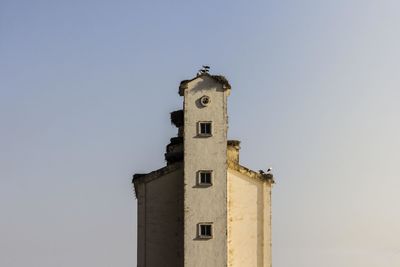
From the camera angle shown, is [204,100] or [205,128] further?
[204,100]

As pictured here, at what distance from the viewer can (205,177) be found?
46.5 metres

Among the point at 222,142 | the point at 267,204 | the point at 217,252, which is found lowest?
the point at 217,252

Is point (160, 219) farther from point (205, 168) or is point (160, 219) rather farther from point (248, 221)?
point (248, 221)

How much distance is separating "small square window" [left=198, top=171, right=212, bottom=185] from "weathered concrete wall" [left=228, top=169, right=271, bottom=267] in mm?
2028

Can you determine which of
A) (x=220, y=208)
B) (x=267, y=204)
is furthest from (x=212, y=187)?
(x=267, y=204)

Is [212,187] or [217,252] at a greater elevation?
[212,187]

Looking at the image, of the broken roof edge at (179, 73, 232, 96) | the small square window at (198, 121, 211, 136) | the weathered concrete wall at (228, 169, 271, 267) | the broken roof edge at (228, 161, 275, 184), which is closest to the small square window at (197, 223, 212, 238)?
the weathered concrete wall at (228, 169, 271, 267)

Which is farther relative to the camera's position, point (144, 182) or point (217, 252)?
point (144, 182)

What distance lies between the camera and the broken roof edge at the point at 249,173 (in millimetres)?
48309

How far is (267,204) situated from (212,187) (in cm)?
427

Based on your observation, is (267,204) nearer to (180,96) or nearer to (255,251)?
(255,251)

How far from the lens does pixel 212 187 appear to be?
4647 cm

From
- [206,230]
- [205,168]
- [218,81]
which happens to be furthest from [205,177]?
[218,81]

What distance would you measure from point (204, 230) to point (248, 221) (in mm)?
3482
